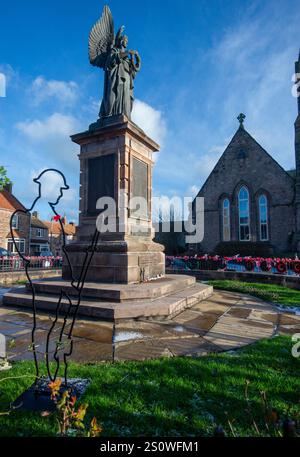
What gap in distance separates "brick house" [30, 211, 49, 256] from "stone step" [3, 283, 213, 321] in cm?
3882

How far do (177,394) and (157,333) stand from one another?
2001 mm

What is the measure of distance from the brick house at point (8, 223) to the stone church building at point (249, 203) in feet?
80.3

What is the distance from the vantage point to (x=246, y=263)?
546 inches

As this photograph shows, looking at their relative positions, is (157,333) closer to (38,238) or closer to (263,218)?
(263,218)

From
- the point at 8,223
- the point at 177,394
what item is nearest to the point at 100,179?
the point at 177,394

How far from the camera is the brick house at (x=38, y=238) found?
4300 centimetres

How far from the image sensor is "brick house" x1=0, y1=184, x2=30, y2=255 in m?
33.6

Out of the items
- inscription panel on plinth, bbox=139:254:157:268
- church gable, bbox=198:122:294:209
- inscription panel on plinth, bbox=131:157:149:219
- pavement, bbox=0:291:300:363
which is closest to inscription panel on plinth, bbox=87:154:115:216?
inscription panel on plinth, bbox=131:157:149:219

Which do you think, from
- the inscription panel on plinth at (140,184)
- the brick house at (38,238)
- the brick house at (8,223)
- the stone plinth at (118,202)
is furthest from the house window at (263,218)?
the brick house at (38,238)

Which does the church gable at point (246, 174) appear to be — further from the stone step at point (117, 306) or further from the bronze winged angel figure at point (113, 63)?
the stone step at point (117, 306)

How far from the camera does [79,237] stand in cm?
830

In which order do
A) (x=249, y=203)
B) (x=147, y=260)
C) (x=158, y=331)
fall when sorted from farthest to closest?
(x=249, y=203) → (x=147, y=260) → (x=158, y=331)
